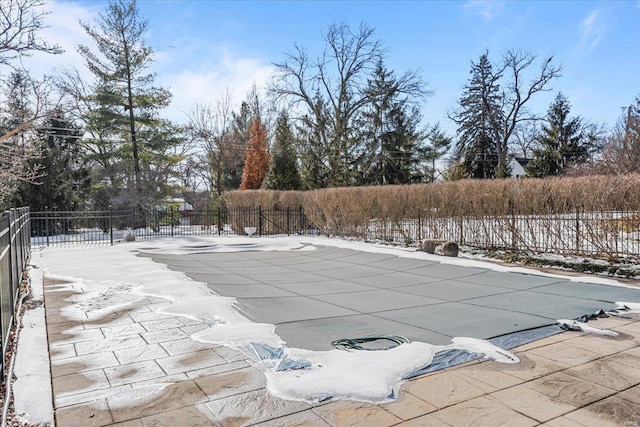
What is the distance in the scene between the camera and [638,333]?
446cm

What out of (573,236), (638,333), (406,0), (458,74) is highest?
(458,74)

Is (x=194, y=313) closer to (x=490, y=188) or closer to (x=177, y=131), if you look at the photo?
(x=490, y=188)

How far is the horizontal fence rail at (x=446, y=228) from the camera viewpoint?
827cm

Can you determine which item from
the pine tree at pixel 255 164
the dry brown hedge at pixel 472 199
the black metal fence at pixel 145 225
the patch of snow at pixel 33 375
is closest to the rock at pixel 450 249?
the dry brown hedge at pixel 472 199

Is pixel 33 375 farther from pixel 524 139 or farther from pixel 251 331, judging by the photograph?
pixel 524 139

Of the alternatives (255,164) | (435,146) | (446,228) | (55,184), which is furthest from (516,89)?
(55,184)

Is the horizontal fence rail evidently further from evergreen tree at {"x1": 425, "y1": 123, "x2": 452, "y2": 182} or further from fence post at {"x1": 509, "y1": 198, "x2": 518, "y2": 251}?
evergreen tree at {"x1": 425, "y1": 123, "x2": 452, "y2": 182}

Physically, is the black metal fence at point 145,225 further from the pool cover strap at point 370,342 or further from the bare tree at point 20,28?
the pool cover strap at point 370,342

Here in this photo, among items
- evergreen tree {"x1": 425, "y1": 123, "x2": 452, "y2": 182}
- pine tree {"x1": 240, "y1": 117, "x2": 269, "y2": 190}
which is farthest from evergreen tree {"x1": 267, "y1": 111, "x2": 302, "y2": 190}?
evergreen tree {"x1": 425, "y1": 123, "x2": 452, "y2": 182}

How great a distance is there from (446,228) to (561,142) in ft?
75.1

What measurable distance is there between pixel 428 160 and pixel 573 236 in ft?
66.4

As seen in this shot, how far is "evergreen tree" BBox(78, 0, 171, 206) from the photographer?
20031 millimetres

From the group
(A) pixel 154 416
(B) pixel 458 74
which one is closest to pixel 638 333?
(A) pixel 154 416

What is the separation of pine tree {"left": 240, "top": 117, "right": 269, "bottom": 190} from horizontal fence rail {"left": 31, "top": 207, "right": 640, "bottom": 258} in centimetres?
450
